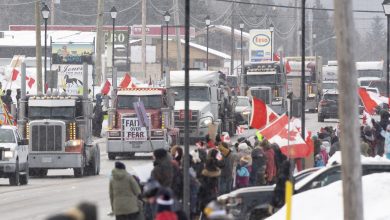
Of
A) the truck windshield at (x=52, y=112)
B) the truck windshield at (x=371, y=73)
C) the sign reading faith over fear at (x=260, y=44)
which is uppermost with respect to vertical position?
the sign reading faith over fear at (x=260, y=44)

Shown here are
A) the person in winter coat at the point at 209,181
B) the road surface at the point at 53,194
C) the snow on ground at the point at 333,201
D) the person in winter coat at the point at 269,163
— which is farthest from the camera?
the person in winter coat at the point at 269,163

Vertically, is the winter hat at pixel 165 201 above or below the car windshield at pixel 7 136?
below

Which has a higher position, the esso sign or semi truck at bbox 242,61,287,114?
the esso sign

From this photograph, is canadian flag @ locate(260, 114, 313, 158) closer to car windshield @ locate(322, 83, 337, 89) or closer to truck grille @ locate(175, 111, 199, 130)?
truck grille @ locate(175, 111, 199, 130)

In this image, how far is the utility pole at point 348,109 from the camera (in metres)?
14.5

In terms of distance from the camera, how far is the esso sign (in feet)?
356

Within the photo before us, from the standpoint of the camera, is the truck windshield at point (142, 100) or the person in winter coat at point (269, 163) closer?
the person in winter coat at point (269, 163)

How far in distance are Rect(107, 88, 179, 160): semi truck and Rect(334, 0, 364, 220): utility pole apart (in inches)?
1154

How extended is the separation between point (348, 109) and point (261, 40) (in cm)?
9426

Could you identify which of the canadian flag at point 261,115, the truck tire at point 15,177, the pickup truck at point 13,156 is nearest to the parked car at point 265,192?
the canadian flag at point 261,115

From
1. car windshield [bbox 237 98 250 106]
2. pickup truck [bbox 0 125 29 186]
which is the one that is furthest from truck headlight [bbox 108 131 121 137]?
car windshield [bbox 237 98 250 106]

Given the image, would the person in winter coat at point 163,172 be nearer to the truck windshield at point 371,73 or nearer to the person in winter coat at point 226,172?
the person in winter coat at point 226,172

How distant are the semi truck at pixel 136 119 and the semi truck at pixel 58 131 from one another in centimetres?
510

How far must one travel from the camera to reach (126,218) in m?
19.2
